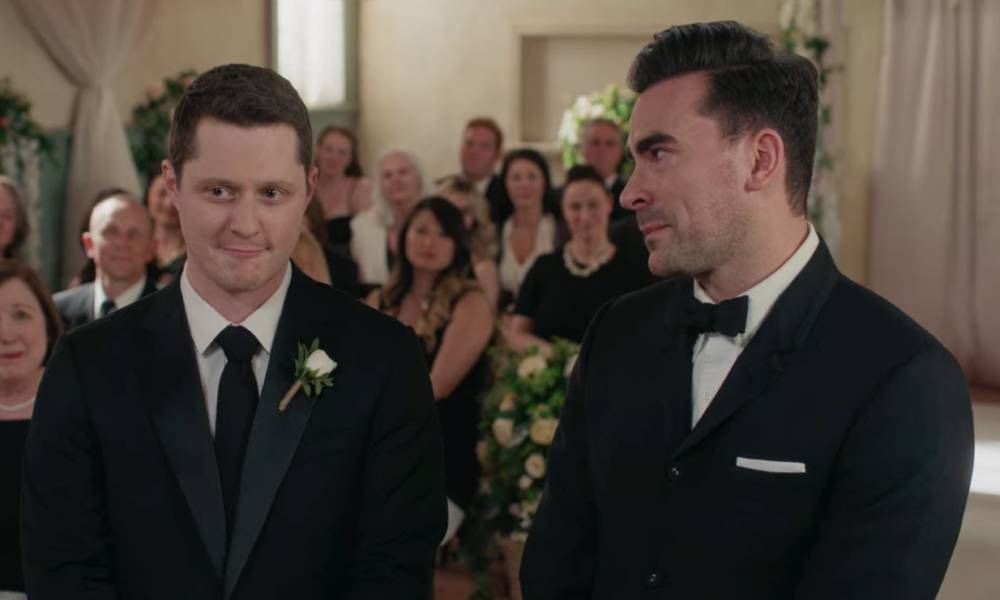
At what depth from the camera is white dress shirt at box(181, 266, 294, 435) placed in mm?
1788

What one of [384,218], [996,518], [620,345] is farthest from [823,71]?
[620,345]

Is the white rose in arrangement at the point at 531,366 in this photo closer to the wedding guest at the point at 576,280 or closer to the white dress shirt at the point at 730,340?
the wedding guest at the point at 576,280

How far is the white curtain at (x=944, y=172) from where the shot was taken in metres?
7.62

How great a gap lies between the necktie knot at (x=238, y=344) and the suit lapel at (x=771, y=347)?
0.57m

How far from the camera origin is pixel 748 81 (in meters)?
A: 1.68

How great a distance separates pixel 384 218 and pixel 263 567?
438 cm

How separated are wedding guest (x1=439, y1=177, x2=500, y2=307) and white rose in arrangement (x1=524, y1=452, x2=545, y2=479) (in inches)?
78.6

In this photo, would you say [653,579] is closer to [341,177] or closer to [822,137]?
[341,177]

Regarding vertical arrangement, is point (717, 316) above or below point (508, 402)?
above

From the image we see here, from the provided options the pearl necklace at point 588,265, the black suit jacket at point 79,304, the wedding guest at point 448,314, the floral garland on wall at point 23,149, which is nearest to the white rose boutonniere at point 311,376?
the wedding guest at point 448,314

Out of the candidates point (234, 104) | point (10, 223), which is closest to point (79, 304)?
point (10, 223)

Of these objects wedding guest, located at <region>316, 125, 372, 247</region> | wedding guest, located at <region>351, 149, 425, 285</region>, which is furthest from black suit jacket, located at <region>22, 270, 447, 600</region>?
wedding guest, located at <region>316, 125, 372, 247</region>

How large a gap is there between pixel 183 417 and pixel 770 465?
0.74 metres

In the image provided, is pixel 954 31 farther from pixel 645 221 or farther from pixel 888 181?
pixel 645 221
